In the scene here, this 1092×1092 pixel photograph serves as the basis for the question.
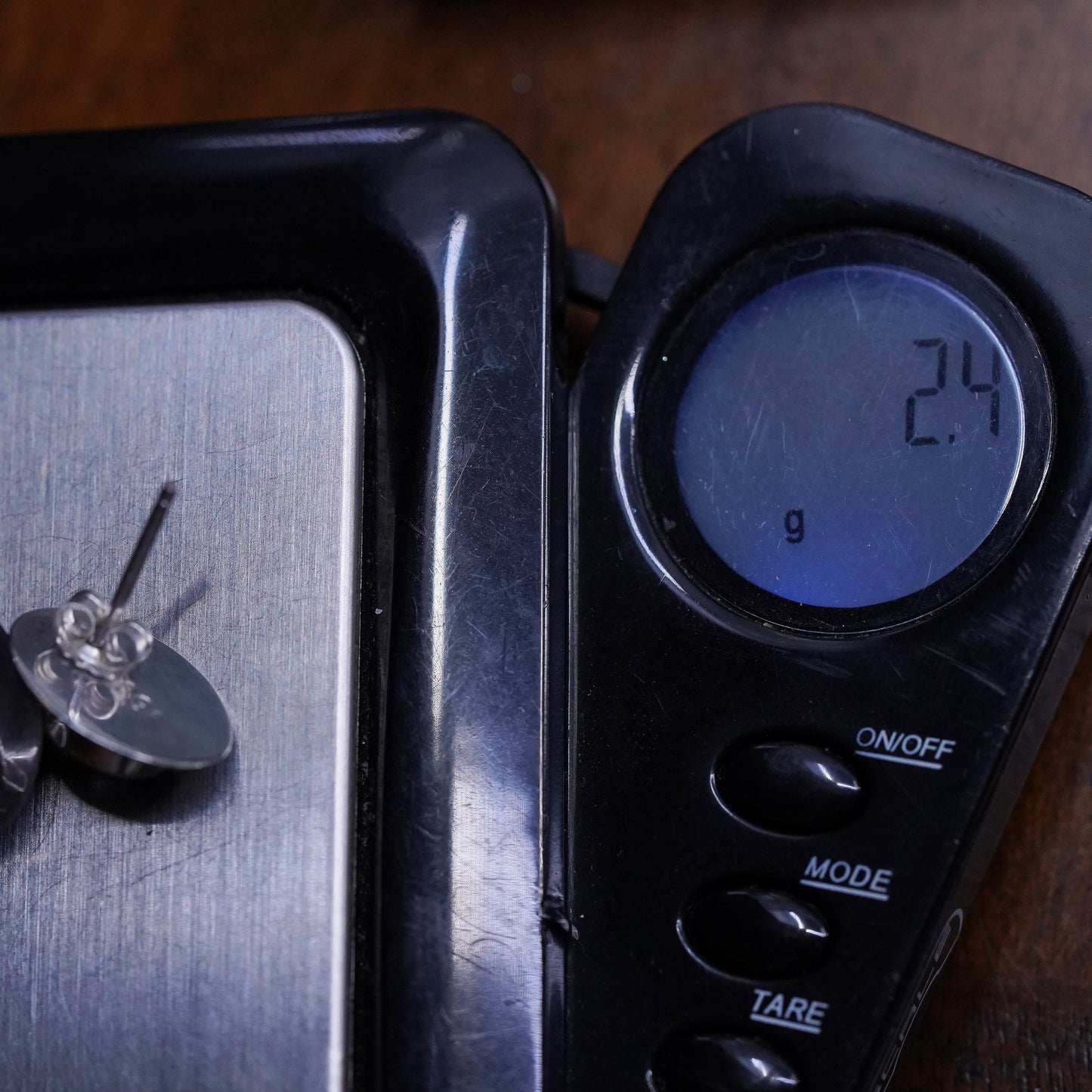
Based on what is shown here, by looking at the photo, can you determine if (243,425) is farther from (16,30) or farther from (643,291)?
(16,30)

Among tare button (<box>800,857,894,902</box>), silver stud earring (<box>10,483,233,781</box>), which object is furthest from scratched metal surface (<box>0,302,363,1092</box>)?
tare button (<box>800,857,894,902</box>)

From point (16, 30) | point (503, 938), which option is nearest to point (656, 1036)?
point (503, 938)

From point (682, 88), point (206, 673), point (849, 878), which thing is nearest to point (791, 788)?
point (849, 878)

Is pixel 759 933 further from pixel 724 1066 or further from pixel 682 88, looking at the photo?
pixel 682 88

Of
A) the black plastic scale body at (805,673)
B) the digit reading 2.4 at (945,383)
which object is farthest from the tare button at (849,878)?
the digit reading 2.4 at (945,383)

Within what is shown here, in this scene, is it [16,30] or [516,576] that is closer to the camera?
[516,576]

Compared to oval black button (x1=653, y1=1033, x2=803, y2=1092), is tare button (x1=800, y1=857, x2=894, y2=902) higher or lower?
higher

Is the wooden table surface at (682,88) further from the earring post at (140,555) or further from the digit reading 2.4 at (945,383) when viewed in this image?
the earring post at (140,555)

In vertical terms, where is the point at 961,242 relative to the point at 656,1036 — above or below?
above

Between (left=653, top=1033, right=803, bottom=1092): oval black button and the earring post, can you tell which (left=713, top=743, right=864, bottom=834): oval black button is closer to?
(left=653, top=1033, right=803, bottom=1092): oval black button
